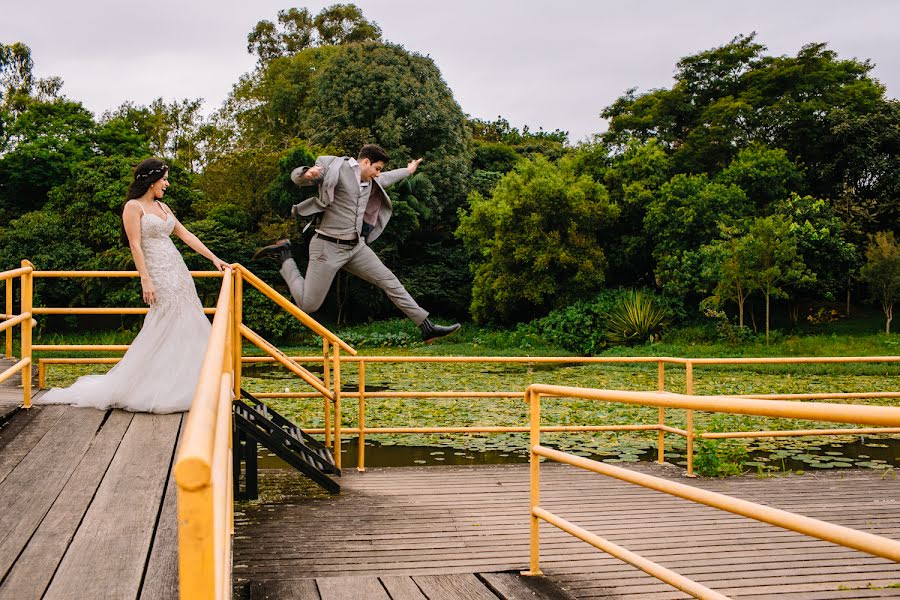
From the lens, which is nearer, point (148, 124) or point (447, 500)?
point (447, 500)

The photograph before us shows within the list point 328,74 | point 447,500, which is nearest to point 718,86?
point 328,74

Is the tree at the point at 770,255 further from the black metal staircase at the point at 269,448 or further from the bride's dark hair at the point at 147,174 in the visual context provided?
the bride's dark hair at the point at 147,174

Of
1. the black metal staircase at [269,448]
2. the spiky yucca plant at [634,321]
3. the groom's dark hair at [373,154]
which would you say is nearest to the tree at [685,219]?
the spiky yucca plant at [634,321]

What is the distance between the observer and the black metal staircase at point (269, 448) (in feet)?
17.4

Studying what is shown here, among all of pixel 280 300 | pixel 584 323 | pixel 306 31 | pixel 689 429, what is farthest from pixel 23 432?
Result: pixel 306 31

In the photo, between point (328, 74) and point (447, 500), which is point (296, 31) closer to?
point (328, 74)

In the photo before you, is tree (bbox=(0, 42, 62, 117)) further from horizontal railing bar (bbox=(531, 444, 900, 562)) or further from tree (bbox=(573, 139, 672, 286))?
horizontal railing bar (bbox=(531, 444, 900, 562))

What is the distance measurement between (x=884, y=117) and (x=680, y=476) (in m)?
25.0

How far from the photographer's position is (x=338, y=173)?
4.52 m

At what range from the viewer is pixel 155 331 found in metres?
4.95

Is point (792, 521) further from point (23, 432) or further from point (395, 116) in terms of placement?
point (395, 116)

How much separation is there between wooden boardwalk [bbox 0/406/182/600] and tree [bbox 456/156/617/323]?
20.8 m

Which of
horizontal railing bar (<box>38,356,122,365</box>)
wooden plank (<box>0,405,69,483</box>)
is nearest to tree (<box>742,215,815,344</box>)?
horizontal railing bar (<box>38,356,122,365</box>)

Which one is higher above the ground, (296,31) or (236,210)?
(296,31)
